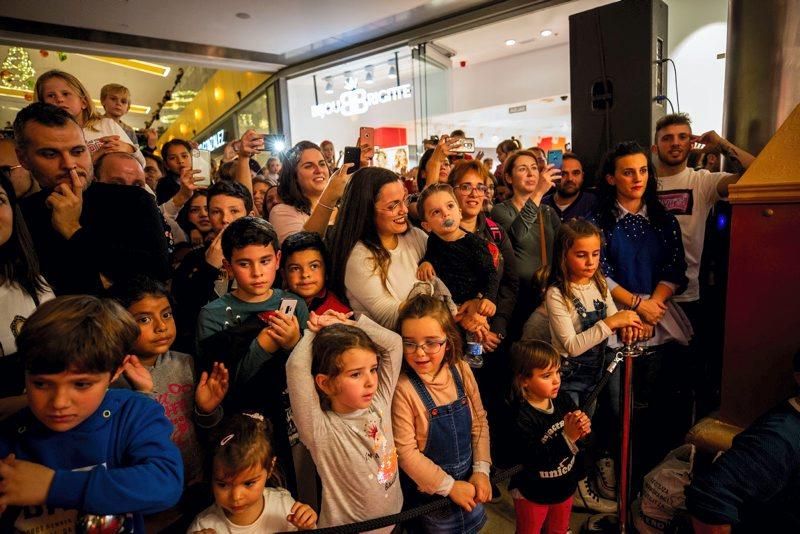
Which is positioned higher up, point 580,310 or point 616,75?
point 616,75

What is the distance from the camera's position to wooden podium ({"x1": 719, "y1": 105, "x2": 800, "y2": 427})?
179 cm

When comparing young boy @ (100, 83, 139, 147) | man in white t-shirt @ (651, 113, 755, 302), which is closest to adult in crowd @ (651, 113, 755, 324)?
man in white t-shirt @ (651, 113, 755, 302)

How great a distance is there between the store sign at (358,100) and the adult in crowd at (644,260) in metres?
6.02

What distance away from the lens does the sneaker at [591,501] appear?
2.31m

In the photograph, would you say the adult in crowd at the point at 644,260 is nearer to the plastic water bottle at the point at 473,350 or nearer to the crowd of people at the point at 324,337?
the crowd of people at the point at 324,337

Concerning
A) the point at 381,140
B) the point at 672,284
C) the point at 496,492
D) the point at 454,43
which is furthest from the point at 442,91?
the point at 496,492

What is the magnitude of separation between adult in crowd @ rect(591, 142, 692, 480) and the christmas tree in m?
10.3

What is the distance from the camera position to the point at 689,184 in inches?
107

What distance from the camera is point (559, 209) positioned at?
3297mm

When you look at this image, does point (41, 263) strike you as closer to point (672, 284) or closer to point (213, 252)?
point (213, 252)

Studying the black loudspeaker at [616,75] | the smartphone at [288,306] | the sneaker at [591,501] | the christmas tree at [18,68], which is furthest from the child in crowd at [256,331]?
the christmas tree at [18,68]

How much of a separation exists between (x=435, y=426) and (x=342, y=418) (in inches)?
15.7

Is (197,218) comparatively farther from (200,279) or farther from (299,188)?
(200,279)

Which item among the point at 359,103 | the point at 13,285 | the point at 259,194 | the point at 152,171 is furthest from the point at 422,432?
the point at 359,103
